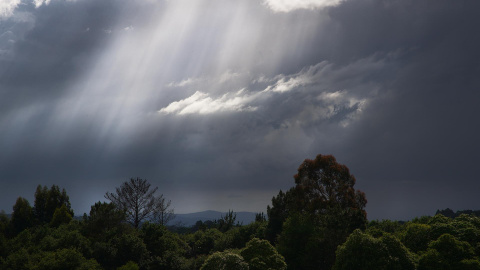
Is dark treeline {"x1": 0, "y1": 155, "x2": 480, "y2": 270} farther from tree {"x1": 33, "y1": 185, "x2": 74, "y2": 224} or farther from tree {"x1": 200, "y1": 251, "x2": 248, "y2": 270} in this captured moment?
tree {"x1": 33, "y1": 185, "x2": 74, "y2": 224}

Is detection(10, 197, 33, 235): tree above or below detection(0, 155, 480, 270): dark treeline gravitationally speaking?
above

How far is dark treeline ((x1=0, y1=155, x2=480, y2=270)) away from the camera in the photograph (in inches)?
1159

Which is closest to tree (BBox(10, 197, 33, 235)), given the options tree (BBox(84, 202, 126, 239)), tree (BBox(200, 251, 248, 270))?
tree (BBox(84, 202, 126, 239))

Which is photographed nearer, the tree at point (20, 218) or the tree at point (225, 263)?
the tree at point (225, 263)

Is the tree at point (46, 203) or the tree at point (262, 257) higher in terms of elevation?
the tree at point (46, 203)

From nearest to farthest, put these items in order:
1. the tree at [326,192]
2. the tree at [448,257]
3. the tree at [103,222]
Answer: the tree at [448,257] < the tree at [326,192] < the tree at [103,222]

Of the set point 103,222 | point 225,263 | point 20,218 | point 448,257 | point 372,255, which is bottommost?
point 448,257

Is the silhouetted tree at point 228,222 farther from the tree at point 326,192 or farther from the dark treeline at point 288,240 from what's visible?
the tree at point 326,192

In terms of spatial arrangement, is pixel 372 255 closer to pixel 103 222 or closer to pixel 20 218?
pixel 103 222

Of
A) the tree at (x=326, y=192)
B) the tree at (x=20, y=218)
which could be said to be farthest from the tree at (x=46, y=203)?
the tree at (x=326, y=192)

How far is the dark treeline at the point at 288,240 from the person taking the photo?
29438mm

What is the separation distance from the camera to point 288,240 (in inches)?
1556

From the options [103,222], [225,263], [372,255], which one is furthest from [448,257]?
[103,222]

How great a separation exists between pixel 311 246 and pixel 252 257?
32.6 ft
